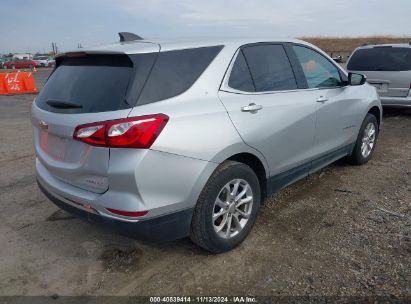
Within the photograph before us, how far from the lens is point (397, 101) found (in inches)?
313

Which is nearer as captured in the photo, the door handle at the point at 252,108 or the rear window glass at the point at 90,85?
the rear window glass at the point at 90,85

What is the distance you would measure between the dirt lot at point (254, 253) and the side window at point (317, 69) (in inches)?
49.1

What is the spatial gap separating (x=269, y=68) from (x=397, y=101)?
18.8ft

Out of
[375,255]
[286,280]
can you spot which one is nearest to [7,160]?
[286,280]

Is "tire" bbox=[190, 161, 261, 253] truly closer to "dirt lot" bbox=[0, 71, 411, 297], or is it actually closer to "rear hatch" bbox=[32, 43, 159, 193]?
"dirt lot" bbox=[0, 71, 411, 297]

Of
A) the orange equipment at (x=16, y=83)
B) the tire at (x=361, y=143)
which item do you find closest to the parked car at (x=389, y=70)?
the tire at (x=361, y=143)

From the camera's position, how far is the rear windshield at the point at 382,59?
26.1ft

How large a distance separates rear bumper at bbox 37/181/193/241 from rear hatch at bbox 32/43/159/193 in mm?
219

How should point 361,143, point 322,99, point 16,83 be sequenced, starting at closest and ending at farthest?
point 322,99 < point 361,143 < point 16,83

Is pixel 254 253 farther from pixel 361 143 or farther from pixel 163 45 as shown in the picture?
pixel 361 143


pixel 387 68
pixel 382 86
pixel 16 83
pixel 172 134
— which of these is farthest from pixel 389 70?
pixel 16 83

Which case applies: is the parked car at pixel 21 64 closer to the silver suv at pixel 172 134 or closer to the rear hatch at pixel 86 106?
the rear hatch at pixel 86 106

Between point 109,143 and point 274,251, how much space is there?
1655 mm

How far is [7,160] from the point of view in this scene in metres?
5.82
